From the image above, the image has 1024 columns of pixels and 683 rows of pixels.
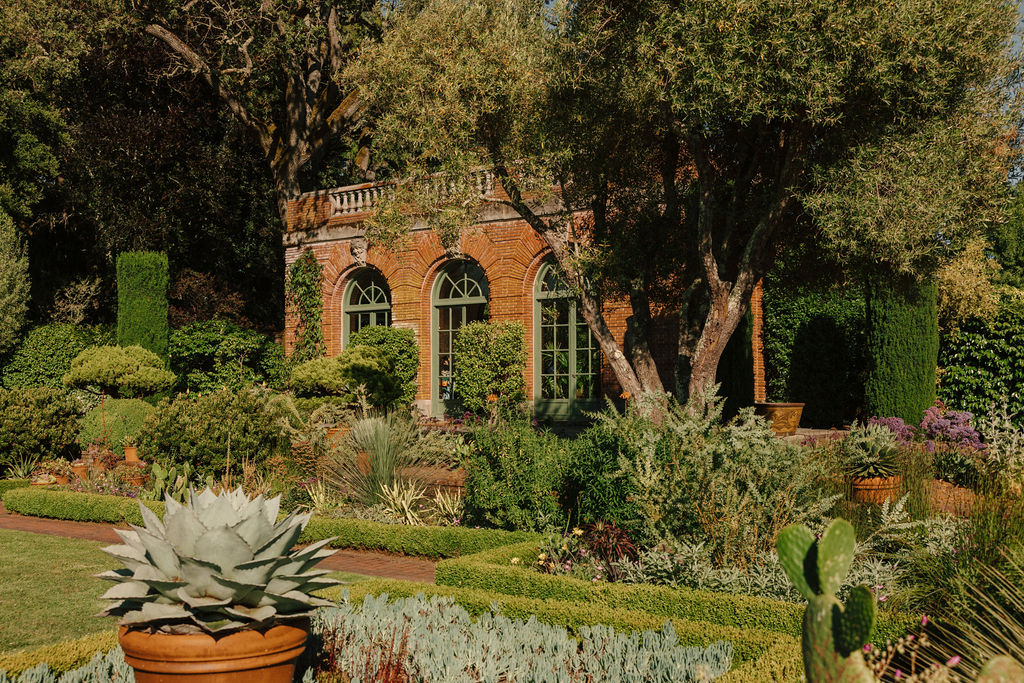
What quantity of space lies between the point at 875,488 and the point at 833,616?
669cm

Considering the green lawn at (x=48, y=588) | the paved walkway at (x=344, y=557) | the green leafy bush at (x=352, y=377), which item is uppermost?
the green leafy bush at (x=352, y=377)

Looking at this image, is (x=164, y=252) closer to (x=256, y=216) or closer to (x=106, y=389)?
(x=256, y=216)

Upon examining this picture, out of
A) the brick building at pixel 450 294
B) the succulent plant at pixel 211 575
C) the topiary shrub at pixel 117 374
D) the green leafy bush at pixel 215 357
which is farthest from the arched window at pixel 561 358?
the succulent plant at pixel 211 575

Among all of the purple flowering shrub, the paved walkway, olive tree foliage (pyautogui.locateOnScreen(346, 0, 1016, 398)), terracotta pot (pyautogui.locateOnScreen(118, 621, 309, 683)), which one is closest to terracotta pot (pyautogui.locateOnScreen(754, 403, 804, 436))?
the purple flowering shrub

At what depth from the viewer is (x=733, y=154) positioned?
985 cm

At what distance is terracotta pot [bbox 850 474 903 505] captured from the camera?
748 centimetres

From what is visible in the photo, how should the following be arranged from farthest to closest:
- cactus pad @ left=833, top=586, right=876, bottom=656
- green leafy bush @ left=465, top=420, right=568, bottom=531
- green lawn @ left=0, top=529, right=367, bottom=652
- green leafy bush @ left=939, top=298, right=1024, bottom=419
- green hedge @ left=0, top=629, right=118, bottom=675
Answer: green leafy bush @ left=939, top=298, right=1024, bottom=419 → green leafy bush @ left=465, top=420, right=568, bottom=531 → green lawn @ left=0, top=529, right=367, bottom=652 → green hedge @ left=0, top=629, right=118, bottom=675 → cactus pad @ left=833, top=586, right=876, bottom=656

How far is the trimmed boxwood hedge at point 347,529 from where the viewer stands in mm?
7453

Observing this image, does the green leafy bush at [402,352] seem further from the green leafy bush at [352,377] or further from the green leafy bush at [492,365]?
the green leafy bush at [492,365]

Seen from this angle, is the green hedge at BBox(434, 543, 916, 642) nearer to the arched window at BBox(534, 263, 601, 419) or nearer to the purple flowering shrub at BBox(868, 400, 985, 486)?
the purple flowering shrub at BBox(868, 400, 985, 486)

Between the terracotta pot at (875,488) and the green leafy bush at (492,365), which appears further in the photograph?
the green leafy bush at (492,365)

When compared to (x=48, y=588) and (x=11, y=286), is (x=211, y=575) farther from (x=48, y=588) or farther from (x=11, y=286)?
(x=11, y=286)

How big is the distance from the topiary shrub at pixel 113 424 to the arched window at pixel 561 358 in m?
6.77

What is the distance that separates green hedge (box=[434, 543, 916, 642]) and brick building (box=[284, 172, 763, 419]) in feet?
25.5
